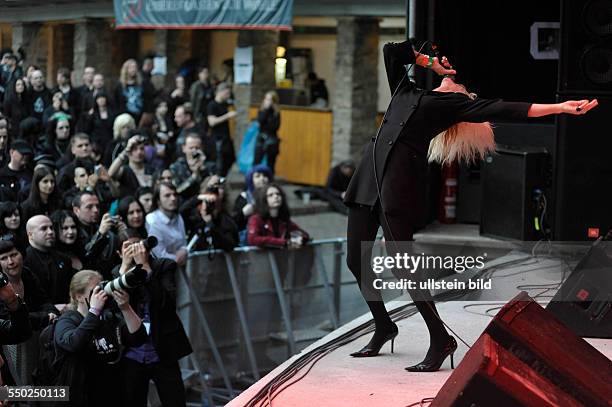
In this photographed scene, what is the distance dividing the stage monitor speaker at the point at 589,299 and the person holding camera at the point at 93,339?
225 cm

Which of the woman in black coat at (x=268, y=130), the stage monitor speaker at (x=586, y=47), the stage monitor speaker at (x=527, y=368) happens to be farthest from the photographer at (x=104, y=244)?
the woman in black coat at (x=268, y=130)

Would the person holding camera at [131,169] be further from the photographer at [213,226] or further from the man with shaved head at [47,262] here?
the man with shaved head at [47,262]

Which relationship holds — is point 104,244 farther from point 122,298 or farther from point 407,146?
point 407,146

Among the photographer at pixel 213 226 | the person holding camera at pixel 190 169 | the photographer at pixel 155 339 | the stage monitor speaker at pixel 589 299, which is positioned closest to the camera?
the stage monitor speaker at pixel 589 299

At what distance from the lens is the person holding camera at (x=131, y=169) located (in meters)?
9.57

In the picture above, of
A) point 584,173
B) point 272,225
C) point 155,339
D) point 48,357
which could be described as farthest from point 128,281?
point 584,173

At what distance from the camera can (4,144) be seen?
9.07 metres

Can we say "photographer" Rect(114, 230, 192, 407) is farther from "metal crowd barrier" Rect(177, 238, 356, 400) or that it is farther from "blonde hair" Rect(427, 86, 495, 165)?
"blonde hair" Rect(427, 86, 495, 165)

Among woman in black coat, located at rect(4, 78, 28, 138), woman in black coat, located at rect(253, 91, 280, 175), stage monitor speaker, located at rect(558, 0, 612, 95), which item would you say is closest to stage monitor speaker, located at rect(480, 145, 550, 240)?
stage monitor speaker, located at rect(558, 0, 612, 95)

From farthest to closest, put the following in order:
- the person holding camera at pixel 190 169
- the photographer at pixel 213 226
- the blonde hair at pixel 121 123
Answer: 1. the blonde hair at pixel 121 123
2. the person holding camera at pixel 190 169
3. the photographer at pixel 213 226

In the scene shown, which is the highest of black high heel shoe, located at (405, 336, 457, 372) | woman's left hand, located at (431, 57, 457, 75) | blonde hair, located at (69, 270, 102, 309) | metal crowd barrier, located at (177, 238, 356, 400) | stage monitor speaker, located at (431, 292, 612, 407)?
woman's left hand, located at (431, 57, 457, 75)

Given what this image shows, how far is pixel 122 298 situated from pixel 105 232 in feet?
3.23

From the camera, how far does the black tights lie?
218 inches

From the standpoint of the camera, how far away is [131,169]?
972cm
